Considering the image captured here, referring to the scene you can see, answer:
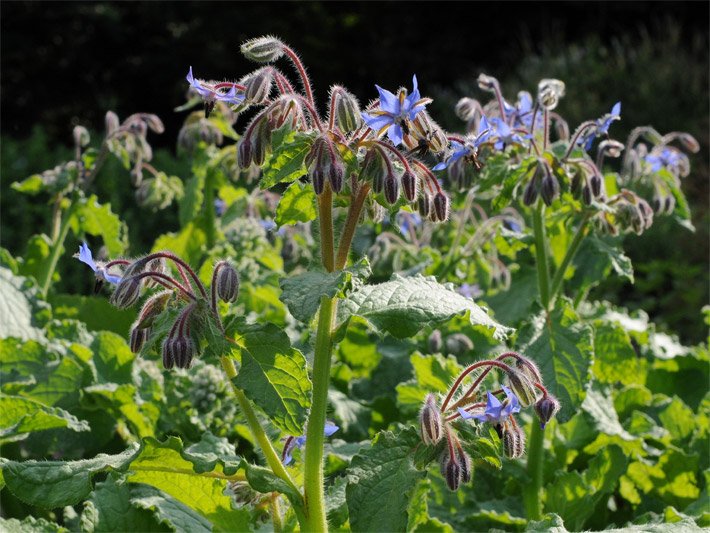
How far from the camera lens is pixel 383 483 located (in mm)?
1667

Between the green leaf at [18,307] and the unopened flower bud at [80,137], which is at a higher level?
the unopened flower bud at [80,137]

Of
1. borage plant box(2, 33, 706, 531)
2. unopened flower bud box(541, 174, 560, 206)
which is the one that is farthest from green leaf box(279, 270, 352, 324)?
unopened flower bud box(541, 174, 560, 206)

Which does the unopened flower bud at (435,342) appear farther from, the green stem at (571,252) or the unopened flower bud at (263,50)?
the unopened flower bud at (263,50)

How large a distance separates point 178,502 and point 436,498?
66 cm

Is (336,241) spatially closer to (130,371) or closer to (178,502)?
(178,502)

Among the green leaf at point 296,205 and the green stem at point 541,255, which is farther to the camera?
the green stem at point 541,255

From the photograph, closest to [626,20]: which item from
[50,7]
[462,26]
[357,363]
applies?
[462,26]

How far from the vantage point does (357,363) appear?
9.91ft

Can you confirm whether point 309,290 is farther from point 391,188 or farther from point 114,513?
point 114,513

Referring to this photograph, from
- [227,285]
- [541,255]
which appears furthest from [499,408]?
[541,255]

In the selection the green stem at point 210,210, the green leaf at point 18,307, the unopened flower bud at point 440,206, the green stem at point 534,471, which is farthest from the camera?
the green stem at point 210,210

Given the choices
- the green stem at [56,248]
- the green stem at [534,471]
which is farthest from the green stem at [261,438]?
the green stem at [56,248]

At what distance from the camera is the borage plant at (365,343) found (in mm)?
1604

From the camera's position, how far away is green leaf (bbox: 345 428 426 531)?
1.64 meters
